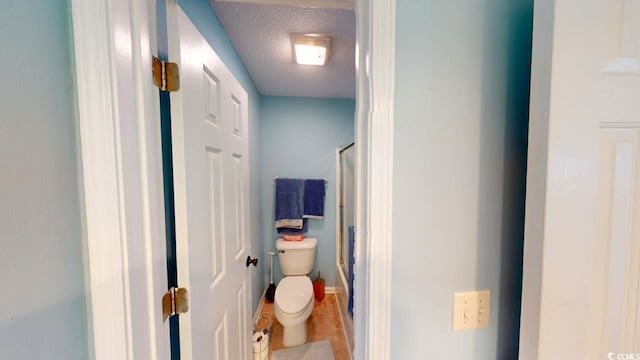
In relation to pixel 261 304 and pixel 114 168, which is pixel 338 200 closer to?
pixel 261 304

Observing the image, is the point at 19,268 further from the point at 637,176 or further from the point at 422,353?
the point at 637,176

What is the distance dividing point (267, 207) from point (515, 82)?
2.40 metres

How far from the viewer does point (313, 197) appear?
8.71ft

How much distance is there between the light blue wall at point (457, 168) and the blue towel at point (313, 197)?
2014 millimetres

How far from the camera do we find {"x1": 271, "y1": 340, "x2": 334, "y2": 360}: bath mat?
1858 mm

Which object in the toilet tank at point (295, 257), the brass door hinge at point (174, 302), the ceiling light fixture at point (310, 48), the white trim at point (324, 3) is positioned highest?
the ceiling light fixture at point (310, 48)

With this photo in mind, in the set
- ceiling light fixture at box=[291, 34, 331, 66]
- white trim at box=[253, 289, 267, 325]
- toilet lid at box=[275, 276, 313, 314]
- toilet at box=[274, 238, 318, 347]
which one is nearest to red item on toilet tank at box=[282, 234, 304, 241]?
toilet at box=[274, 238, 318, 347]

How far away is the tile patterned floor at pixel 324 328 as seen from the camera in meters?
1.98

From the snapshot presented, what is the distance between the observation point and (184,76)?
30.1 inches

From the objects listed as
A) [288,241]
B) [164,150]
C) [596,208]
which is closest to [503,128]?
[596,208]

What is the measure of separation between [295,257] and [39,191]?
2249 mm

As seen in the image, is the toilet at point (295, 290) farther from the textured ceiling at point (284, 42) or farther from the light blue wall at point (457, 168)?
the textured ceiling at point (284, 42)

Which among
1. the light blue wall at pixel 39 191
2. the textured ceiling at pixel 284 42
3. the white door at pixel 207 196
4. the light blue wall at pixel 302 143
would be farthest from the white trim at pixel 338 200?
the light blue wall at pixel 39 191

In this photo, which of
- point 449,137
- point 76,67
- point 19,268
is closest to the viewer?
point 19,268
